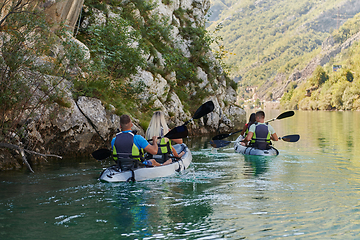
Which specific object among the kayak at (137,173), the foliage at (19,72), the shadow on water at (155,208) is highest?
the foliage at (19,72)

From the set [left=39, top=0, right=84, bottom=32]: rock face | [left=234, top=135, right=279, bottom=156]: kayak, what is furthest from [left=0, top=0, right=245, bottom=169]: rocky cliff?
[left=234, top=135, right=279, bottom=156]: kayak

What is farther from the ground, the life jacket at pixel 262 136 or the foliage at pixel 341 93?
the foliage at pixel 341 93

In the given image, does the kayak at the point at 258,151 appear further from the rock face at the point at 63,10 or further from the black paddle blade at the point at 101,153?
the rock face at the point at 63,10

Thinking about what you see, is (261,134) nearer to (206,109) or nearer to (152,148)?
(206,109)

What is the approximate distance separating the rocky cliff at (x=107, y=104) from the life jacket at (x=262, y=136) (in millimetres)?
5122

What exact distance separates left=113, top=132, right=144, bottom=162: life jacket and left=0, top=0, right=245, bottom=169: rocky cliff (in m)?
3.59

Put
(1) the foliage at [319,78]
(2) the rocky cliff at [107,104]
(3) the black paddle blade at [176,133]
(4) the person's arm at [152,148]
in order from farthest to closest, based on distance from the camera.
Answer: (1) the foliage at [319,78] → (2) the rocky cliff at [107,104] → (3) the black paddle blade at [176,133] → (4) the person's arm at [152,148]

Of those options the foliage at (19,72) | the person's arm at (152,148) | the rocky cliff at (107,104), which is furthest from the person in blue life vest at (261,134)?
the foliage at (19,72)

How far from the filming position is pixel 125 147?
8.06m

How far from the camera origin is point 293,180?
327 inches

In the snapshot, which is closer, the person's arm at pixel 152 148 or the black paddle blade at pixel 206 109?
the person's arm at pixel 152 148

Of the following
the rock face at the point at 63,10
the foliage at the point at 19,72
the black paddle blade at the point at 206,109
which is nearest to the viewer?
the foliage at the point at 19,72

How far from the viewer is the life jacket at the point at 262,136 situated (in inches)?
497

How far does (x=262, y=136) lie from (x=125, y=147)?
6468 millimetres
